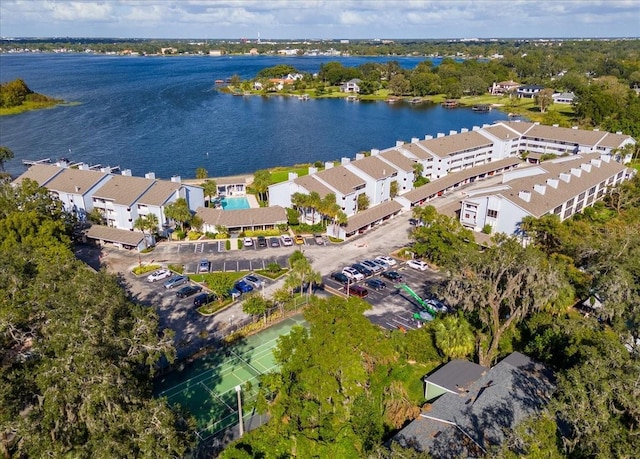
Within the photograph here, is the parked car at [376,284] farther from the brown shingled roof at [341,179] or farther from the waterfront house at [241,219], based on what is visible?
the brown shingled roof at [341,179]

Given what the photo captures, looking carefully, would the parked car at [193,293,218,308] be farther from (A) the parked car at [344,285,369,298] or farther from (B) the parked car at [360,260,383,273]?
(B) the parked car at [360,260,383,273]

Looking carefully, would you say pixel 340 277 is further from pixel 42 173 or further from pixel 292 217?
pixel 42 173

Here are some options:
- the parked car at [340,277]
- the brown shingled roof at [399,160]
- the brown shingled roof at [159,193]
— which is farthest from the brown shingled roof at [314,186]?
the brown shingled roof at [159,193]

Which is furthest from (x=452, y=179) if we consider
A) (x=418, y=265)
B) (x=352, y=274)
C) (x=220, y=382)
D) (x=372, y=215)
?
(x=220, y=382)

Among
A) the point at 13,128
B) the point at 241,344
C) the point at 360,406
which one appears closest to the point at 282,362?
the point at 360,406

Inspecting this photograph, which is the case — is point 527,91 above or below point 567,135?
above
